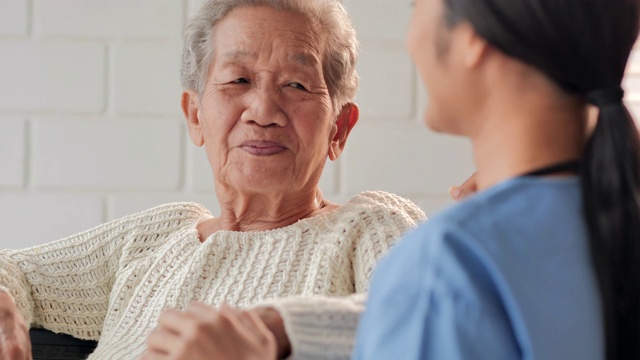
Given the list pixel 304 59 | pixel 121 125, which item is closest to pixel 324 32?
pixel 304 59

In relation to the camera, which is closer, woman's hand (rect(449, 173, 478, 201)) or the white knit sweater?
woman's hand (rect(449, 173, 478, 201))

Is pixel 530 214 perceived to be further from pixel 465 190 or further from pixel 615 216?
pixel 465 190

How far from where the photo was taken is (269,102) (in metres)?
1.59

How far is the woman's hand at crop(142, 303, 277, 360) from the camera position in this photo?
888mm

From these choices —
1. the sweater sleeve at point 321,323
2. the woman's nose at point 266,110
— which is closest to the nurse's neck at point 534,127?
the sweater sleeve at point 321,323

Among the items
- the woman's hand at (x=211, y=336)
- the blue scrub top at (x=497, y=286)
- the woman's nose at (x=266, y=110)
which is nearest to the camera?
the blue scrub top at (x=497, y=286)

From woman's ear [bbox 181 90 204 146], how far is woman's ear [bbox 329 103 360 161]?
0.26 m

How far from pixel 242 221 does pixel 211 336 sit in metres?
0.83

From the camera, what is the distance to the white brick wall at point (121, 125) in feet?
7.29

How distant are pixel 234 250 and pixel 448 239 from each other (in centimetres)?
94

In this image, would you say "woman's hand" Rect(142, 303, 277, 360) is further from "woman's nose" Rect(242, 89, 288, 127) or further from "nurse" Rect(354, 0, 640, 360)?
"woman's nose" Rect(242, 89, 288, 127)

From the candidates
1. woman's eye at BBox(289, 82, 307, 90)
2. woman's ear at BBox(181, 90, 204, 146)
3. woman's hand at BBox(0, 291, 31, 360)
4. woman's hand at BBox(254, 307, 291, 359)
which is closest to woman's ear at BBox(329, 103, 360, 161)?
woman's eye at BBox(289, 82, 307, 90)

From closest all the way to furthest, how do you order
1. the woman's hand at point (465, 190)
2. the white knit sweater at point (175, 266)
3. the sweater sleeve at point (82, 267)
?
the woman's hand at point (465, 190), the white knit sweater at point (175, 266), the sweater sleeve at point (82, 267)

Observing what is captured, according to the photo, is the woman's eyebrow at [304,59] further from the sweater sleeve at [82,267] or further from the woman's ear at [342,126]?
the sweater sleeve at [82,267]
